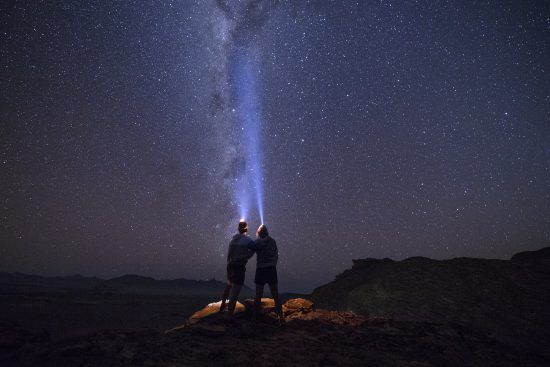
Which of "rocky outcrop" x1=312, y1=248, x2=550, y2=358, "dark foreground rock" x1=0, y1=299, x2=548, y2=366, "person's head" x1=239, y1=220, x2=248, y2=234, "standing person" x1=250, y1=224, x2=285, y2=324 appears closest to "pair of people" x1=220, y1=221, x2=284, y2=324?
"standing person" x1=250, y1=224, x2=285, y2=324

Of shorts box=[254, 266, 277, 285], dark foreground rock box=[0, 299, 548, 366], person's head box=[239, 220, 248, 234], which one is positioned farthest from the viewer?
person's head box=[239, 220, 248, 234]

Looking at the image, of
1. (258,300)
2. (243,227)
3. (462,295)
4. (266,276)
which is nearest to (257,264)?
(266,276)

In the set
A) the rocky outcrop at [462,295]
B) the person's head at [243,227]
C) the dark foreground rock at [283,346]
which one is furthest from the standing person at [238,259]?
the rocky outcrop at [462,295]

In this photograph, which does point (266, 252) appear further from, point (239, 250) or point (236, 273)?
point (236, 273)

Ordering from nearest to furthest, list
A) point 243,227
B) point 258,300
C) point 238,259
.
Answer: point 258,300 < point 238,259 < point 243,227

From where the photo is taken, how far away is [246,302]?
9.11 metres

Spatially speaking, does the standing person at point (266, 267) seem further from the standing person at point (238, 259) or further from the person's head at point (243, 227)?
the person's head at point (243, 227)

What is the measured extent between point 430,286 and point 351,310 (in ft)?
10.7

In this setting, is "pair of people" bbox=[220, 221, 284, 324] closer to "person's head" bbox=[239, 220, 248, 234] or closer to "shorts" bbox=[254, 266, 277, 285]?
"shorts" bbox=[254, 266, 277, 285]

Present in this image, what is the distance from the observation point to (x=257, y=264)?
8492mm

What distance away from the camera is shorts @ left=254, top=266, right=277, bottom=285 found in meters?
8.31

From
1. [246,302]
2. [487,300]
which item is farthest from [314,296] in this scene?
[487,300]

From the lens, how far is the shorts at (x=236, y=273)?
8509mm

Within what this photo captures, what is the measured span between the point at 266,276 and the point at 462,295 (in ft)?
24.5
